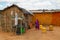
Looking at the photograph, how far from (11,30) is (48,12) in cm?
1005

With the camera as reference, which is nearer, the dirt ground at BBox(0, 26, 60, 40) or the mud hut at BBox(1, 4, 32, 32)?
the dirt ground at BBox(0, 26, 60, 40)

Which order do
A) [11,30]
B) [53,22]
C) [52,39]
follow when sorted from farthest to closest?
[53,22] < [11,30] < [52,39]

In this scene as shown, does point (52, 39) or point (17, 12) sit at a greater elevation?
point (17, 12)

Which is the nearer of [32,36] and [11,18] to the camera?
[32,36]

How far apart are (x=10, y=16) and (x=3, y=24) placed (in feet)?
3.42

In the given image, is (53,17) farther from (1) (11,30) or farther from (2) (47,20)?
(1) (11,30)

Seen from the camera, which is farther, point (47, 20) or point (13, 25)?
point (47, 20)

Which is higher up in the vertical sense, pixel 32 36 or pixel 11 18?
pixel 11 18

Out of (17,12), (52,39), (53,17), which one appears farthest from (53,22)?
(52,39)

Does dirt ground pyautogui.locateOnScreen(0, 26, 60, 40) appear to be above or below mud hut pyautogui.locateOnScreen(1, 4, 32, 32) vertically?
below

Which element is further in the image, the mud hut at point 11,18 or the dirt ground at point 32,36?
the mud hut at point 11,18

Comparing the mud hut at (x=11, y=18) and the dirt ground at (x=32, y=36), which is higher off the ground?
the mud hut at (x=11, y=18)

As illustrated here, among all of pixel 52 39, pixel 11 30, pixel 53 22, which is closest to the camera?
pixel 52 39

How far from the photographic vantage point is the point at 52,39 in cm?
1005
